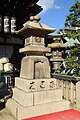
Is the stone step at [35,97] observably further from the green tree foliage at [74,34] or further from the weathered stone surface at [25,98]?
the green tree foliage at [74,34]

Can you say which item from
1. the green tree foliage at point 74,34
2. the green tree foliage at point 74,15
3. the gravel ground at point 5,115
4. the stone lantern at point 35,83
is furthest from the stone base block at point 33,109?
the green tree foliage at point 74,15

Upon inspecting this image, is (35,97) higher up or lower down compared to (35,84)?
lower down

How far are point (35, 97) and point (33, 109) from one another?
0.42 metres

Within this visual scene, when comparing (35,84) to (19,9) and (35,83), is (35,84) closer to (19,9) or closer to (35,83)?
(35,83)

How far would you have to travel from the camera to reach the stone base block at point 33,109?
5.59 meters

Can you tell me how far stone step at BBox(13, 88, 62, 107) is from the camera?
5.82 m

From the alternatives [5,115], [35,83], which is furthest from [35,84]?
[5,115]

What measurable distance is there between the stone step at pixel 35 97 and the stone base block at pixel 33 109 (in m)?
0.16

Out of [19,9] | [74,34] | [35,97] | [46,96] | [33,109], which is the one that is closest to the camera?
[33,109]

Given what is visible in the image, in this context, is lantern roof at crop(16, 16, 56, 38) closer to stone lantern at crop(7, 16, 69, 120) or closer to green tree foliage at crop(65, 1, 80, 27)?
stone lantern at crop(7, 16, 69, 120)

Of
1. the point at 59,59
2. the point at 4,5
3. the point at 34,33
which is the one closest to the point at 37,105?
the point at 34,33

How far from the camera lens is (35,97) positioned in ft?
19.6

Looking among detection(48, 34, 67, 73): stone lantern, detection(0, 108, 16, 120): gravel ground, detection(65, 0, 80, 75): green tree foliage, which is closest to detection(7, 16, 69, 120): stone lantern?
detection(0, 108, 16, 120): gravel ground

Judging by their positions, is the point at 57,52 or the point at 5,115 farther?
the point at 57,52
